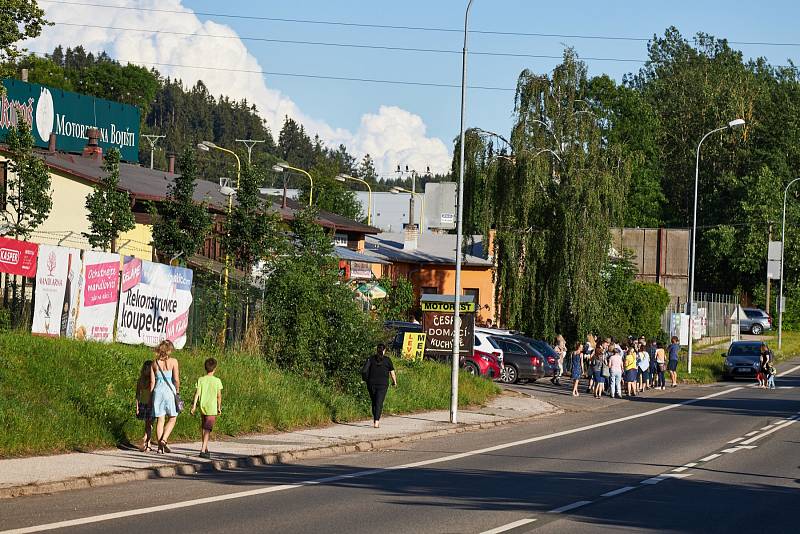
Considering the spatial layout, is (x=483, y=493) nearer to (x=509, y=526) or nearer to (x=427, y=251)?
(x=509, y=526)

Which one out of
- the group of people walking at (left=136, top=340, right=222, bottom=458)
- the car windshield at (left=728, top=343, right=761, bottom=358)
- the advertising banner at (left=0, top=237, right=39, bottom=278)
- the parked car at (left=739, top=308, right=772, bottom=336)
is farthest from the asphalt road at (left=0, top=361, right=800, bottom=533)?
the parked car at (left=739, top=308, right=772, bottom=336)

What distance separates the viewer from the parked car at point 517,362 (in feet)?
134

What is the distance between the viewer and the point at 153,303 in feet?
82.2

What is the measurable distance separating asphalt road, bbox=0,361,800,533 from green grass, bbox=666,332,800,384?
1031 inches

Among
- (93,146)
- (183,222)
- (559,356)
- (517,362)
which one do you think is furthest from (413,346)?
(93,146)

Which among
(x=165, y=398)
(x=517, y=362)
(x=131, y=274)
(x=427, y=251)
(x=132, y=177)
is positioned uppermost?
(x=132, y=177)

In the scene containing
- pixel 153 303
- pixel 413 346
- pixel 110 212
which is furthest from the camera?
pixel 413 346

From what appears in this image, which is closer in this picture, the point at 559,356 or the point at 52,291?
the point at 52,291

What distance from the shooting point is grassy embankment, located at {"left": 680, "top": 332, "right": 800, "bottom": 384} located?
2012 inches

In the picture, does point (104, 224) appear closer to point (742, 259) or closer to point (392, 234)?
point (392, 234)

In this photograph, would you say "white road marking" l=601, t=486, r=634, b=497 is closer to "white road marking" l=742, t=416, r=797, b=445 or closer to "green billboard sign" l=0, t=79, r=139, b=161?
"white road marking" l=742, t=416, r=797, b=445

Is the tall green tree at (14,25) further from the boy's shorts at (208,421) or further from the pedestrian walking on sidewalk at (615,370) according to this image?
the pedestrian walking on sidewalk at (615,370)

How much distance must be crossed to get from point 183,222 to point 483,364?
37.6ft

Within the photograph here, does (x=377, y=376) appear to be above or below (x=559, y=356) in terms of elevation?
below
